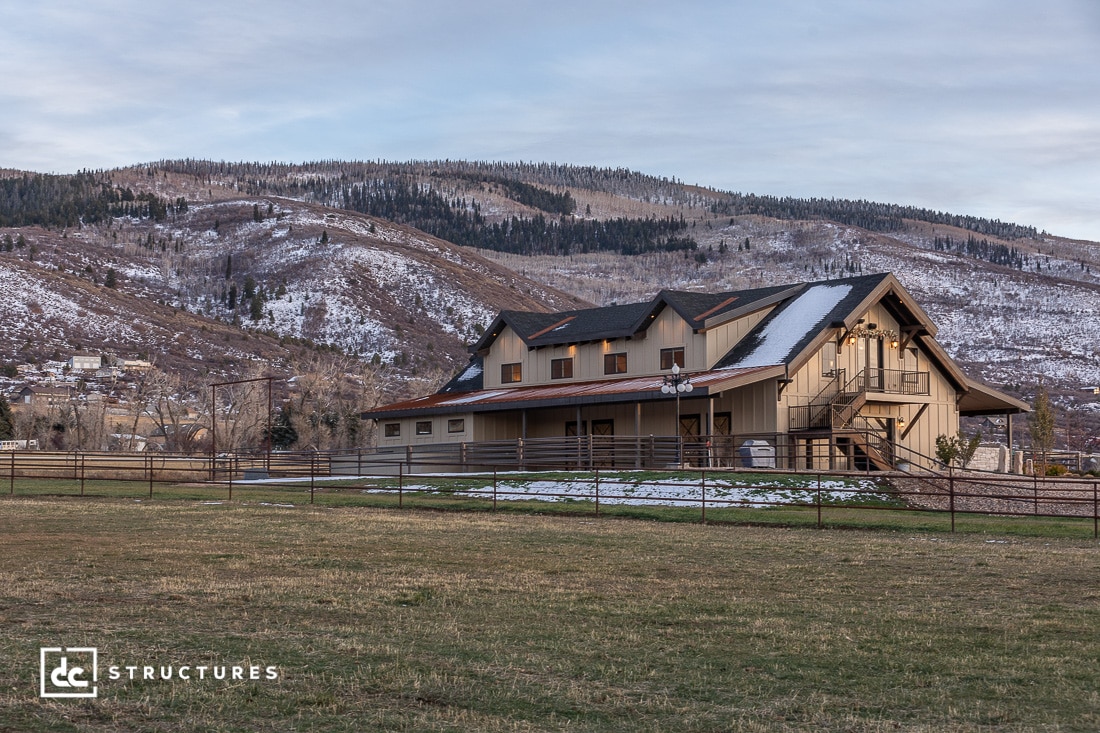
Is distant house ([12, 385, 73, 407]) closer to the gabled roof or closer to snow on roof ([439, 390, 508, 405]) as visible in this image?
snow on roof ([439, 390, 508, 405])

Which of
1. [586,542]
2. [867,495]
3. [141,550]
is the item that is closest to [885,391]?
[867,495]

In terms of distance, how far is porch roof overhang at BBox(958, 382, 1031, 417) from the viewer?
179 ft

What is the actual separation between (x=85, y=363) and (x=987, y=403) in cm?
10195

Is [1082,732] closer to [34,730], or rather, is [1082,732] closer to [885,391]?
[34,730]

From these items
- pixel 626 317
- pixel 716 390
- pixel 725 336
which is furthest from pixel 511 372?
pixel 716 390

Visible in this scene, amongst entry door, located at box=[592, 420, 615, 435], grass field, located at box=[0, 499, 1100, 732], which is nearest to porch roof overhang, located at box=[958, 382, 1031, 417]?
entry door, located at box=[592, 420, 615, 435]

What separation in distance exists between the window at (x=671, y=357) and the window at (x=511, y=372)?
321 inches

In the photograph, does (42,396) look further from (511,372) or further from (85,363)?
(511,372)

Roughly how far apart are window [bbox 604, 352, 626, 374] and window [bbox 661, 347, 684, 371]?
78.7 inches

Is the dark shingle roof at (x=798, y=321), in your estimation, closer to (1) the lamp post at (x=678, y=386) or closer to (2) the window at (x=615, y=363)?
(2) the window at (x=615, y=363)

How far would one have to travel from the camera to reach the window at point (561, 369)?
55656 mm

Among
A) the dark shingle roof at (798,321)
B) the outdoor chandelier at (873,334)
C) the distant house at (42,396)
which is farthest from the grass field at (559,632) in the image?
the distant house at (42,396)

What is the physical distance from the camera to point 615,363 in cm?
5400

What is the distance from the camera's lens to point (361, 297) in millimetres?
181250
